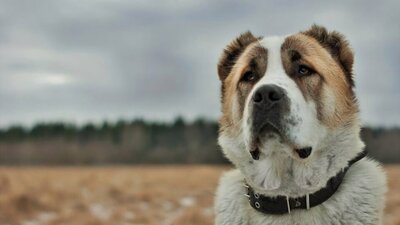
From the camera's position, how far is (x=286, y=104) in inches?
136

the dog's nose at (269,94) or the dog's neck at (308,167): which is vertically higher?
the dog's nose at (269,94)

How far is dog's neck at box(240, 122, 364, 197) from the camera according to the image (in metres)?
3.70

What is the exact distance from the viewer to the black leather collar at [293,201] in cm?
366

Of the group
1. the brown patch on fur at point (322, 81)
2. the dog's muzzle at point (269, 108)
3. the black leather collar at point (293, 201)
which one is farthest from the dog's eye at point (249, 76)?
the black leather collar at point (293, 201)

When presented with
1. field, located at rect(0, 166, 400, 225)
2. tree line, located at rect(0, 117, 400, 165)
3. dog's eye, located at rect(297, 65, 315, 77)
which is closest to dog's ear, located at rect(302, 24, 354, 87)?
dog's eye, located at rect(297, 65, 315, 77)

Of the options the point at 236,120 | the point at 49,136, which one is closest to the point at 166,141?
the point at 49,136

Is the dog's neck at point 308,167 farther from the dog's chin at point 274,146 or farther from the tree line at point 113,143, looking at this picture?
the tree line at point 113,143

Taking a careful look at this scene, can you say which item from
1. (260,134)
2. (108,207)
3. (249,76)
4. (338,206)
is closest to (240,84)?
(249,76)

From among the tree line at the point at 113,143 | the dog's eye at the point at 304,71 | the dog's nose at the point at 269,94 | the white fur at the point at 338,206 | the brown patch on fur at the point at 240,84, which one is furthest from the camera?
the tree line at the point at 113,143

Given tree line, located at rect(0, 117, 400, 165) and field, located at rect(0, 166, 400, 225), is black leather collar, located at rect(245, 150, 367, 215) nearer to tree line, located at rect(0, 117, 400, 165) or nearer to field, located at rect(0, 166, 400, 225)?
field, located at rect(0, 166, 400, 225)

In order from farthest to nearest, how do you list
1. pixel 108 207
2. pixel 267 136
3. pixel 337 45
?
pixel 108 207 < pixel 337 45 < pixel 267 136

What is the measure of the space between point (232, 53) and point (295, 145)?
46.0 inches

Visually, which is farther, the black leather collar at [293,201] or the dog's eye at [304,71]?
the dog's eye at [304,71]

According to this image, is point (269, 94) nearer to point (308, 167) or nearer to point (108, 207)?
point (308, 167)
